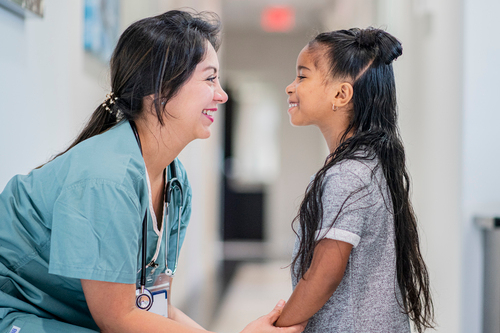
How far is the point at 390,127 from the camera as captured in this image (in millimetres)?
1312

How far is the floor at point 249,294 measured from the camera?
339cm

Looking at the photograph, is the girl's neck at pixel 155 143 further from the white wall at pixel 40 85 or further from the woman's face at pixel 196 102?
the white wall at pixel 40 85

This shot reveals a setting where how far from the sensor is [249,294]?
4305 mm

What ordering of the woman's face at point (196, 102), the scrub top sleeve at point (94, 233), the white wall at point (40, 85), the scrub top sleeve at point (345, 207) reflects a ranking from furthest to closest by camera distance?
the white wall at point (40, 85), the woman's face at point (196, 102), the scrub top sleeve at point (345, 207), the scrub top sleeve at point (94, 233)

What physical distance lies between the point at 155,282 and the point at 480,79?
60.6 inches

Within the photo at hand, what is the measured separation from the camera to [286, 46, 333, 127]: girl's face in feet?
4.35

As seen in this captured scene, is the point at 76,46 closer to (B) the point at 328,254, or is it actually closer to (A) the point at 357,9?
(B) the point at 328,254

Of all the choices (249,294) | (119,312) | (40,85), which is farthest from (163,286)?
(249,294)

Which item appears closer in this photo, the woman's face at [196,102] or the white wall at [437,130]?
the woman's face at [196,102]

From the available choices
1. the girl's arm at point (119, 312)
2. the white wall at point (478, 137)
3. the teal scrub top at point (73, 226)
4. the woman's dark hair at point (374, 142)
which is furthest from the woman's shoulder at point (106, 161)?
the white wall at point (478, 137)

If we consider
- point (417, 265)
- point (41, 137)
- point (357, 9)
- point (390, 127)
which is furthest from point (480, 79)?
point (357, 9)

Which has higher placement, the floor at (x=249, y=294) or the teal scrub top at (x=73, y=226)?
the teal scrub top at (x=73, y=226)

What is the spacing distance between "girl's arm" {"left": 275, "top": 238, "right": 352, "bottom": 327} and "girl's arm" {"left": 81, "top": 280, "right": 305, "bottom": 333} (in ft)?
0.82

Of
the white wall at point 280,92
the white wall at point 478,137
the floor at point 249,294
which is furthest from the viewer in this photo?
the white wall at point 280,92
